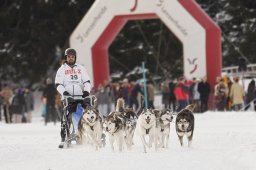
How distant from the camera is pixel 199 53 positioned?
20375mm

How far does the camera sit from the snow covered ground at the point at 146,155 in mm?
7699

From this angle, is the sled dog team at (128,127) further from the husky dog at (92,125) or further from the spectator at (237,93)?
the spectator at (237,93)

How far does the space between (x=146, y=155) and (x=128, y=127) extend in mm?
1450

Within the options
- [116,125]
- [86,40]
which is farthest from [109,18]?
[116,125]

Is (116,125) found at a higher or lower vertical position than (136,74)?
lower

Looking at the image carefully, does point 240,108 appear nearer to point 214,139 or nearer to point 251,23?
point 214,139

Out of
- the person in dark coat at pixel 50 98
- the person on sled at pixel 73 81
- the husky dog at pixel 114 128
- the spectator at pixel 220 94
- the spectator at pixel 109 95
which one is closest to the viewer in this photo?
the husky dog at pixel 114 128

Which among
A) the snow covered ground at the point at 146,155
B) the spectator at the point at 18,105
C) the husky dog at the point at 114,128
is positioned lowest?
the snow covered ground at the point at 146,155

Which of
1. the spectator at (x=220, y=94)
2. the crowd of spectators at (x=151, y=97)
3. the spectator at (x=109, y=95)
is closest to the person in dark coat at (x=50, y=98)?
the crowd of spectators at (x=151, y=97)

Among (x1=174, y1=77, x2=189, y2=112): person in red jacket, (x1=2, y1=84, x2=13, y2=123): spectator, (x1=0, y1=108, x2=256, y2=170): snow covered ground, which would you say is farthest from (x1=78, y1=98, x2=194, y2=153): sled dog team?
(x1=2, y1=84, x2=13, y2=123): spectator

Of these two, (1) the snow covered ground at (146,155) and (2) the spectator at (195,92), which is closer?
(1) the snow covered ground at (146,155)

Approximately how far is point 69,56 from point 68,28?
20.7m

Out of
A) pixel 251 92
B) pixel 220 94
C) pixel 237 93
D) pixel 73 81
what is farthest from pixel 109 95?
pixel 73 81

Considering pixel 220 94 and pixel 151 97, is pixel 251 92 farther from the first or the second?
pixel 151 97
